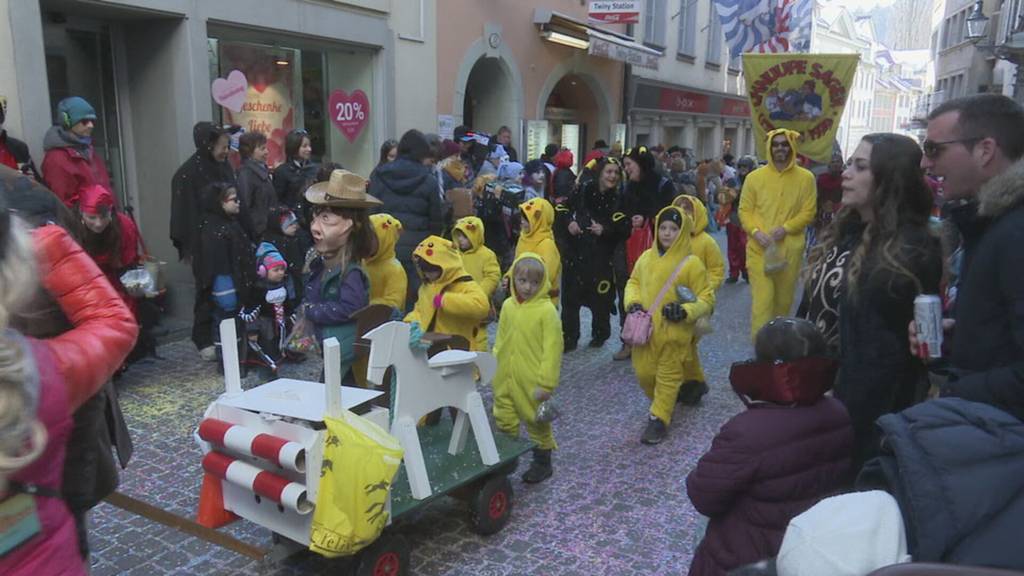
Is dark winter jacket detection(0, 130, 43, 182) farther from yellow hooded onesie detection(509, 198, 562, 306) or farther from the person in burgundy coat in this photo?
the person in burgundy coat

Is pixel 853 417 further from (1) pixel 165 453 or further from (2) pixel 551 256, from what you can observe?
(1) pixel 165 453

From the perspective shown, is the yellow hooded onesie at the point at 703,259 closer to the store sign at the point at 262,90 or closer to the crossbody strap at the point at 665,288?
the crossbody strap at the point at 665,288

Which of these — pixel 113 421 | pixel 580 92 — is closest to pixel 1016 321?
pixel 113 421

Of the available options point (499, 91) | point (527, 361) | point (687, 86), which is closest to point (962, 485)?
point (527, 361)

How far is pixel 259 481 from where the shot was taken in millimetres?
2715

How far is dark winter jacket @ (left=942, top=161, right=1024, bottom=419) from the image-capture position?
1985 millimetres

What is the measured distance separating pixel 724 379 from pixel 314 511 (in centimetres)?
434

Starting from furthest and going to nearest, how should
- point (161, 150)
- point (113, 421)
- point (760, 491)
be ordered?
point (161, 150) → point (113, 421) → point (760, 491)

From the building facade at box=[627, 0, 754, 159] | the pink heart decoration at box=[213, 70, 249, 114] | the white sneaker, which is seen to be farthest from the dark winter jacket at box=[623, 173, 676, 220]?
the building facade at box=[627, 0, 754, 159]

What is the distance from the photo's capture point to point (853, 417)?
266 centimetres

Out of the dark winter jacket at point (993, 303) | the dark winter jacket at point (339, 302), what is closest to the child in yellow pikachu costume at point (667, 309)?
the dark winter jacket at point (339, 302)

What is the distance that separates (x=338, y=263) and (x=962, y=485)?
3.12 meters


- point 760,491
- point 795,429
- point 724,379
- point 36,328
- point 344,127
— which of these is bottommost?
point 724,379

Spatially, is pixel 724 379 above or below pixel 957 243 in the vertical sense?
below
